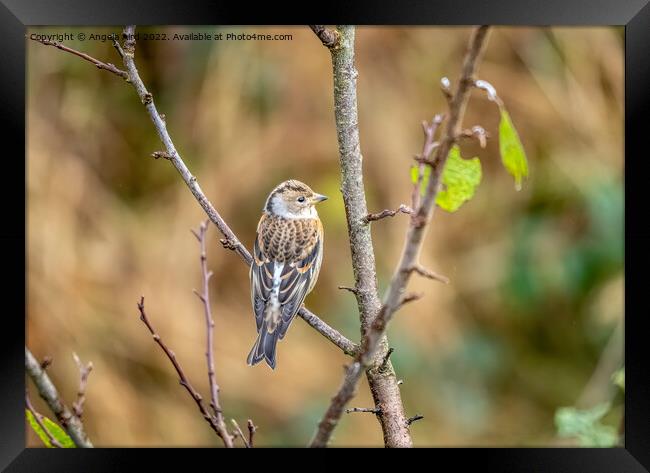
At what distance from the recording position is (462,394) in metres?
5.01

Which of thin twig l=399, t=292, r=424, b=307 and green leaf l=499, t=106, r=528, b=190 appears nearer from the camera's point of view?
thin twig l=399, t=292, r=424, b=307

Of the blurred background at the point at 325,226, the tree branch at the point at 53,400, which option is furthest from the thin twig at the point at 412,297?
the blurred background at the point at 325,226

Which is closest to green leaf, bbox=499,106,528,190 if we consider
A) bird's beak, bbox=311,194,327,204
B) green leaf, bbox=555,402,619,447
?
green leaf, bbox=555,402,619,447

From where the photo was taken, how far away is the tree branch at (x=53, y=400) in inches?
87.1

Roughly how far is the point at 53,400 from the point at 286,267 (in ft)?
5.23

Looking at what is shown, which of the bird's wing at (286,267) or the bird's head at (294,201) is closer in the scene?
the bird's wing at (286,267)

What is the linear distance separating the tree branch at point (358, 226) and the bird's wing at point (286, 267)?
66 centimetres

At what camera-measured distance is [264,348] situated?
10.8ft

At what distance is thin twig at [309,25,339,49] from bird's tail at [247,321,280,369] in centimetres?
118

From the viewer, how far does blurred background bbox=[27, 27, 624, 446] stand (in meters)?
4.89

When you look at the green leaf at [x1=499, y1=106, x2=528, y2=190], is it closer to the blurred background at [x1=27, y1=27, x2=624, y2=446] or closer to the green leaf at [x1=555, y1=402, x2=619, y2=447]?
the green leaf at [x1=555, y1=402, x2=619, y2=447]

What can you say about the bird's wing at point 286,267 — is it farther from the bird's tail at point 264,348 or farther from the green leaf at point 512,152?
the green leaf at point 512,152

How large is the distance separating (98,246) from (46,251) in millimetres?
305

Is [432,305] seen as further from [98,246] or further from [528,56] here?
[98,246]
